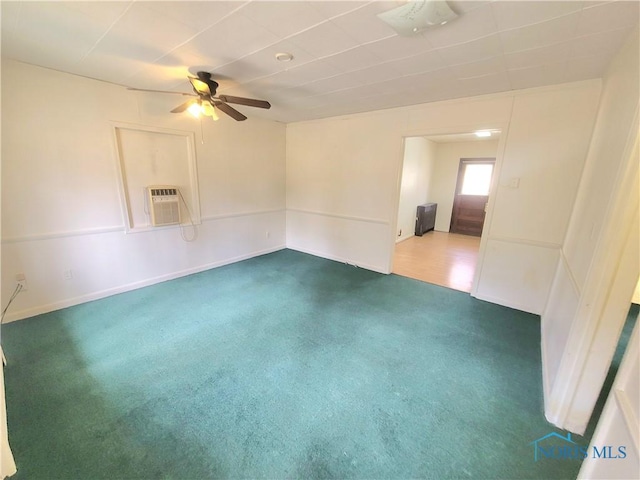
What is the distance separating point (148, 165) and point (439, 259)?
5.00 meters

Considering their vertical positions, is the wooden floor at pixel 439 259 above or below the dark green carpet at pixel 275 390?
above

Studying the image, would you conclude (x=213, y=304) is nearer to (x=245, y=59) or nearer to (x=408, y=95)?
(x=245, y=59)

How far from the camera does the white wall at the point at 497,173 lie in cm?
260

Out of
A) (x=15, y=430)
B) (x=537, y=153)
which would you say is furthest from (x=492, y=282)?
(x=15, y=430)

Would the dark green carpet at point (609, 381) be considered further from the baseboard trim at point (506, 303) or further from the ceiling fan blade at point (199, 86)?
the ceiling fan blade at point (199, 86)

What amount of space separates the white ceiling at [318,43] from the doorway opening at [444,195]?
3.07 m

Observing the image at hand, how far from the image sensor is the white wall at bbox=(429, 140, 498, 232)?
6.47m

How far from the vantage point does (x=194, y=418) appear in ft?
5.32

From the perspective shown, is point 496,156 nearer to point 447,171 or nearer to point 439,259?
point 439,259

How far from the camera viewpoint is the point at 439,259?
4.86m

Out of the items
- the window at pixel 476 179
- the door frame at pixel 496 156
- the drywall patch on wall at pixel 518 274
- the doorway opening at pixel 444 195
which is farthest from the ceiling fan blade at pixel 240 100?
the window at pixel 476 179

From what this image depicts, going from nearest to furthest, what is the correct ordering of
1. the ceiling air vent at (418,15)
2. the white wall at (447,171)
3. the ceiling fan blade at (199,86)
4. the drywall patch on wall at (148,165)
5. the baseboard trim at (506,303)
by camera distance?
the ceiling air vent at (418,15)
the ceiling fan blade at (199,86)
the baseboard trim at (506,303)
the drywall patch on wall at (148,165)
the white wall at (447,171)

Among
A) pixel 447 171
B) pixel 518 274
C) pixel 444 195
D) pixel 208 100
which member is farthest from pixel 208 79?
pixel 444 195

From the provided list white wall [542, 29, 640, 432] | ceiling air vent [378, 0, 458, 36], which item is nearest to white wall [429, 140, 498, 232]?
white wall [542, 29, 640, 432]
